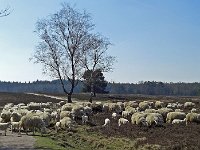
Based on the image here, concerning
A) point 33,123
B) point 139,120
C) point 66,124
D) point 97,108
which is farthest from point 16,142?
point 97,108

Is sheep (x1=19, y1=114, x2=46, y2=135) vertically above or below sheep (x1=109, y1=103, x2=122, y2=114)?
below

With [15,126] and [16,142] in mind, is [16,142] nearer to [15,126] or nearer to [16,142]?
[16,142]

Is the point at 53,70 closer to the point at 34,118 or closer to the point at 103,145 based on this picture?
the point at 34,118

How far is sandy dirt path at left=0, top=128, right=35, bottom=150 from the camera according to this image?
2155 cm

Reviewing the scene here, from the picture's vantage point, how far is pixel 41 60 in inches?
2366

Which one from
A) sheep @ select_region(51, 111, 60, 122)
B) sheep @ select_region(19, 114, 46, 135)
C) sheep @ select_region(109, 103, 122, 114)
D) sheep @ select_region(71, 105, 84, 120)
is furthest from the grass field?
sheep @ select_region(109, 103, 122, 114)

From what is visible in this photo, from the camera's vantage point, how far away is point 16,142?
23453 millimetres

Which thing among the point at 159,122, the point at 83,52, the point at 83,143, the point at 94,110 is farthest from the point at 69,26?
the point at 83,143

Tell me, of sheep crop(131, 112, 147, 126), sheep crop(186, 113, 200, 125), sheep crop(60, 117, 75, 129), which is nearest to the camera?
sheep crop(131, 112, 147, 126)

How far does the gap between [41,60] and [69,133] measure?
32314mm

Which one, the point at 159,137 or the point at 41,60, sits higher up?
the point at 41,60

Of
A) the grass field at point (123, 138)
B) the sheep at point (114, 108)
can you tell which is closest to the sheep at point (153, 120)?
the grass field at point (123, 138)

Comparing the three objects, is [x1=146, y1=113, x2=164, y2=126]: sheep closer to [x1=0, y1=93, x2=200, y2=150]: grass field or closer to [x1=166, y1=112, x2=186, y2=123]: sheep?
[x1=0, y1=93, x2=200, y2=150]: grass field

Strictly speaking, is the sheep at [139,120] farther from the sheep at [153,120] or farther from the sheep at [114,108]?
the sheep at [114,108]
